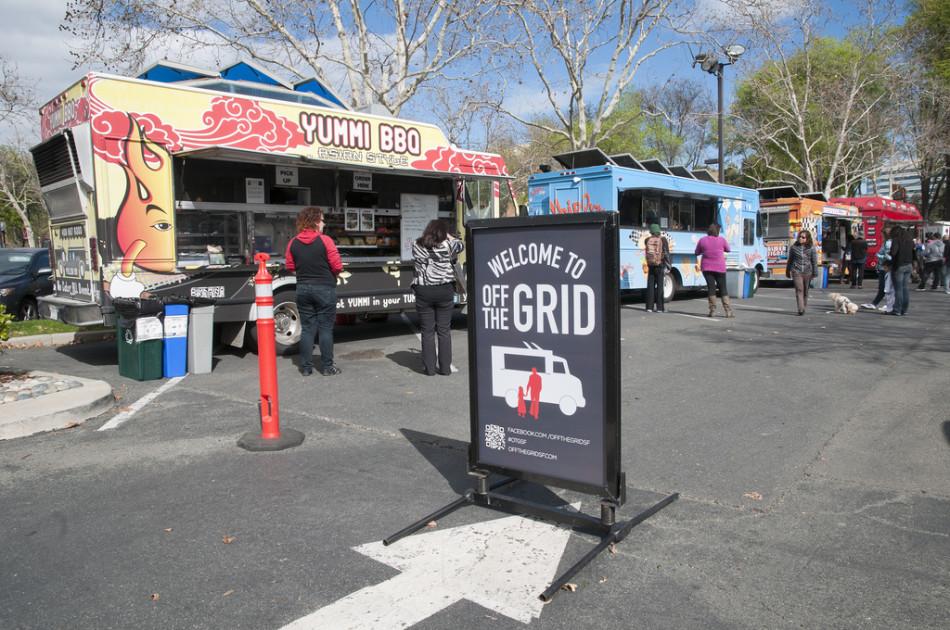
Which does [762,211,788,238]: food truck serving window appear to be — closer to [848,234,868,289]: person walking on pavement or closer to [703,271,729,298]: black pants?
[848,234,868,289]: person walking on pavement

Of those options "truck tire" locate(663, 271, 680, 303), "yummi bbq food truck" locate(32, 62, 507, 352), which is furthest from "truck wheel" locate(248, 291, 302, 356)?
"truck tire" locate(663, 271, 680, 303)

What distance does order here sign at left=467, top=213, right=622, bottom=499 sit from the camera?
11.8ft

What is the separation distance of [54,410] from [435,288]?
4063 millimetres

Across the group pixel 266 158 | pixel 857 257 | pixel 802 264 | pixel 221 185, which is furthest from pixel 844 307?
pixel 221 185

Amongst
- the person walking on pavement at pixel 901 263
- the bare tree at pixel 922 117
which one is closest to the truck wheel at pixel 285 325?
the person walking on pavement at pixel 901 263

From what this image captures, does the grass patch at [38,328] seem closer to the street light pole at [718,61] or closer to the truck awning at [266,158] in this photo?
the truck awning at [266,158]

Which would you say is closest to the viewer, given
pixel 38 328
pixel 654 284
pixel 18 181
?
pixel 38 328

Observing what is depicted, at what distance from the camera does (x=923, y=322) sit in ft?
43.9

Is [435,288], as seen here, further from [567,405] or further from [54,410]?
[567,405]

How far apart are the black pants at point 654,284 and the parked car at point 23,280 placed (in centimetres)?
1218

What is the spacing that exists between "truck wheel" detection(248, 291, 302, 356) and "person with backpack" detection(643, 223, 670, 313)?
7.93 metres

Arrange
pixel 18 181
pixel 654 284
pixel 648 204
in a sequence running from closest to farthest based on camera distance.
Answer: pixel 654 284, pixel 648 204, pixel 18 181

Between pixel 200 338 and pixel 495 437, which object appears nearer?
pixel 495 437

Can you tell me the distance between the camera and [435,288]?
8.42m
